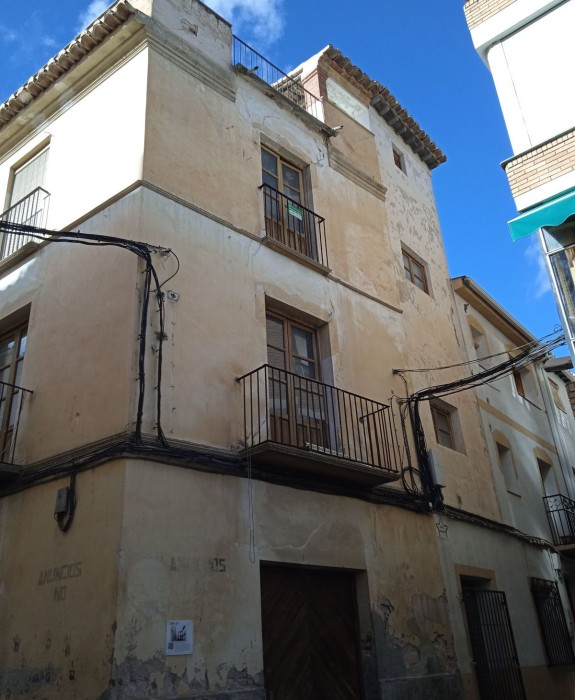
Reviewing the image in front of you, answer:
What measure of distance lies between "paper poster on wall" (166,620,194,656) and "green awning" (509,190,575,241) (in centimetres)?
549

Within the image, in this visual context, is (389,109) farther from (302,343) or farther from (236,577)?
(236,577)

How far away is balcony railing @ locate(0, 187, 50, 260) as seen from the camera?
969 cm

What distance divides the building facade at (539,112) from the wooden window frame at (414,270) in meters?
4.29

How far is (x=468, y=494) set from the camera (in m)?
11.4

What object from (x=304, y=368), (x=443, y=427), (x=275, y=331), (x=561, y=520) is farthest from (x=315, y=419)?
(x=561, y=520)

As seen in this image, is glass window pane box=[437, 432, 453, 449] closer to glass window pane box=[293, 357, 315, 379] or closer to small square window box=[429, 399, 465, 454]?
small square window box=[429, 399, 465, 454]

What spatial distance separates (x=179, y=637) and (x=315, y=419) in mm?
3535

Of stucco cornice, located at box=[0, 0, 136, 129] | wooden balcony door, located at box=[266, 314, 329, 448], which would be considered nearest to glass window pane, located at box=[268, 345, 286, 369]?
wooden balcony door, located at box=[266, 314, 329, 448]

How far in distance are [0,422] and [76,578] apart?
302cm

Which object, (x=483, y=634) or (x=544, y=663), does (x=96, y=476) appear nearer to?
(x=483, y=634)

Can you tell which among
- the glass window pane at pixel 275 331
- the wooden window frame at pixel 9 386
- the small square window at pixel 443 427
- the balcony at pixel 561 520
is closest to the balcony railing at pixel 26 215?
the wooden window frame at pixel 9 386

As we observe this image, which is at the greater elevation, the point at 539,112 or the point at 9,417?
the point at 539,112

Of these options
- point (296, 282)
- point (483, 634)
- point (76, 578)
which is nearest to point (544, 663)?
point (483, 634)

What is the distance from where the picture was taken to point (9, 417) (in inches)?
339
